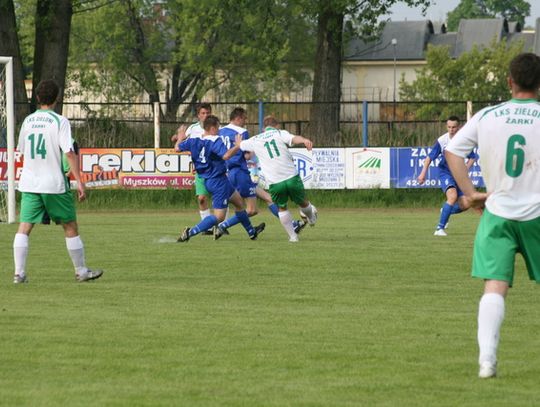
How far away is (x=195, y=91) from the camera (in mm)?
80938

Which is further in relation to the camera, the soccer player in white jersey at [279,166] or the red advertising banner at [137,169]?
the red advertising banner at [137,169]

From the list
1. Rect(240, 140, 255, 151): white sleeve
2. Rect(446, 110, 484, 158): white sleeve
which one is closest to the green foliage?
Rect(240, 140, 255, 151): white sleeve

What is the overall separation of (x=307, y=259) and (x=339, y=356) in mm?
7795

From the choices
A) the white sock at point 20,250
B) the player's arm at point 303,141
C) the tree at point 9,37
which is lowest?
the white sock at point 20,250

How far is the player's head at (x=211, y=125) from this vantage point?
19297 mm

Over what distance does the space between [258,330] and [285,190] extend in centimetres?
978

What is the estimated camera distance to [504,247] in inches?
309

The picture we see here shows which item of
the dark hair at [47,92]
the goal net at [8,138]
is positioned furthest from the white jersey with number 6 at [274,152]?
→ the goal net at [8,138]

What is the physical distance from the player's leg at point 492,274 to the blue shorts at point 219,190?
1172 cm

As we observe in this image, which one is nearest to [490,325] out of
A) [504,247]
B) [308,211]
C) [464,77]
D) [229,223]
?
[504,247]

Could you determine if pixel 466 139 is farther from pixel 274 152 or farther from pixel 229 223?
pixel 229 223

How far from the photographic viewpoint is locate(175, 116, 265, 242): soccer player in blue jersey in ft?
63.1

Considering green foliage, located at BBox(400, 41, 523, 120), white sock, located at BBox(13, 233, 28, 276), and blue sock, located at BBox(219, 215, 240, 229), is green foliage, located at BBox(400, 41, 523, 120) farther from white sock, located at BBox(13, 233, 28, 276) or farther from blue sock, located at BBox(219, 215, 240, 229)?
white sock, located at BBox(13, 233, 28, 276)

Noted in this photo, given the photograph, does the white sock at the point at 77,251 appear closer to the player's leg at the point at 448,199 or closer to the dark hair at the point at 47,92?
the dark hair at the point at 47,92
